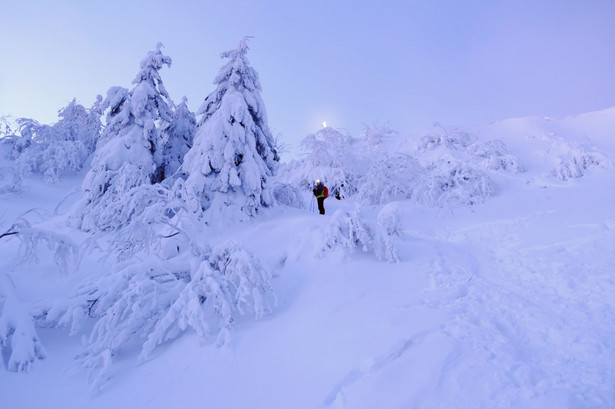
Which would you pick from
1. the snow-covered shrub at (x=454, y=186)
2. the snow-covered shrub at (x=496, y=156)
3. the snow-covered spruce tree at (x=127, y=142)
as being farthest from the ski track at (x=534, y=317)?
the snow-covered spruce tree at (x=127, y=142)

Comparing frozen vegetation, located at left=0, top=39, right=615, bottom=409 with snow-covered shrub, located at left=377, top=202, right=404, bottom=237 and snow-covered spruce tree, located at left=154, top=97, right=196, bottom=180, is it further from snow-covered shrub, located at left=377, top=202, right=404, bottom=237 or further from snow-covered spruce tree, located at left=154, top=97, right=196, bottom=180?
snow-covered spruce tree, located at left=154, top=97, right=196, bottom=180

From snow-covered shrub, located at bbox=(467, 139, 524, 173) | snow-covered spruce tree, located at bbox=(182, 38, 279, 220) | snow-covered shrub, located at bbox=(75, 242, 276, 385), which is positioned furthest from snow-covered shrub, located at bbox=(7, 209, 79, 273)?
snow-covered shrub, located at bbox=(467, 139, 524, 173)

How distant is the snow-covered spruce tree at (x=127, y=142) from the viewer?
1091cm

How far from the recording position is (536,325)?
374 cm

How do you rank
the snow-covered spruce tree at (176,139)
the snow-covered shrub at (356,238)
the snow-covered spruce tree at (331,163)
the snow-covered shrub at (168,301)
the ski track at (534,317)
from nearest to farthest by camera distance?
the ski track at (534,317)
the snow-covered shrub at (168,301)
the snow-covered shrub at (356,238)
the snow-covered spruce tree at (176,139)
the snow-covered spruce tree at (331,163)

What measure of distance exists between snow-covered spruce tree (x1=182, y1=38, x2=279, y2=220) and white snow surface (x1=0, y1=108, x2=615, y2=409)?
3084 mm

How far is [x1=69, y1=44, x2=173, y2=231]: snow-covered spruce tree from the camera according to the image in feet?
35.8

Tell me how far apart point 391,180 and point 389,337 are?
1217 centimetres

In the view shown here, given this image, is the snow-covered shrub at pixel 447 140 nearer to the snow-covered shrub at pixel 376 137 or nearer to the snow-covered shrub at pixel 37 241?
the snow-covered shrub at pixel 376 137

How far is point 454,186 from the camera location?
13.7m

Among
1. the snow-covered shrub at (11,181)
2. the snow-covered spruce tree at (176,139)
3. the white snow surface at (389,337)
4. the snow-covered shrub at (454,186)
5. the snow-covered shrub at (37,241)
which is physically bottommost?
the white snow surface at (389,337)

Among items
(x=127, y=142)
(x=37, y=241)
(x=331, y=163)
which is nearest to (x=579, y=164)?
(x=331, y=163)

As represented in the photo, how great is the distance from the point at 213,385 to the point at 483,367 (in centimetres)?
284

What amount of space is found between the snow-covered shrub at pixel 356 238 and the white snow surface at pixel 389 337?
99mm
